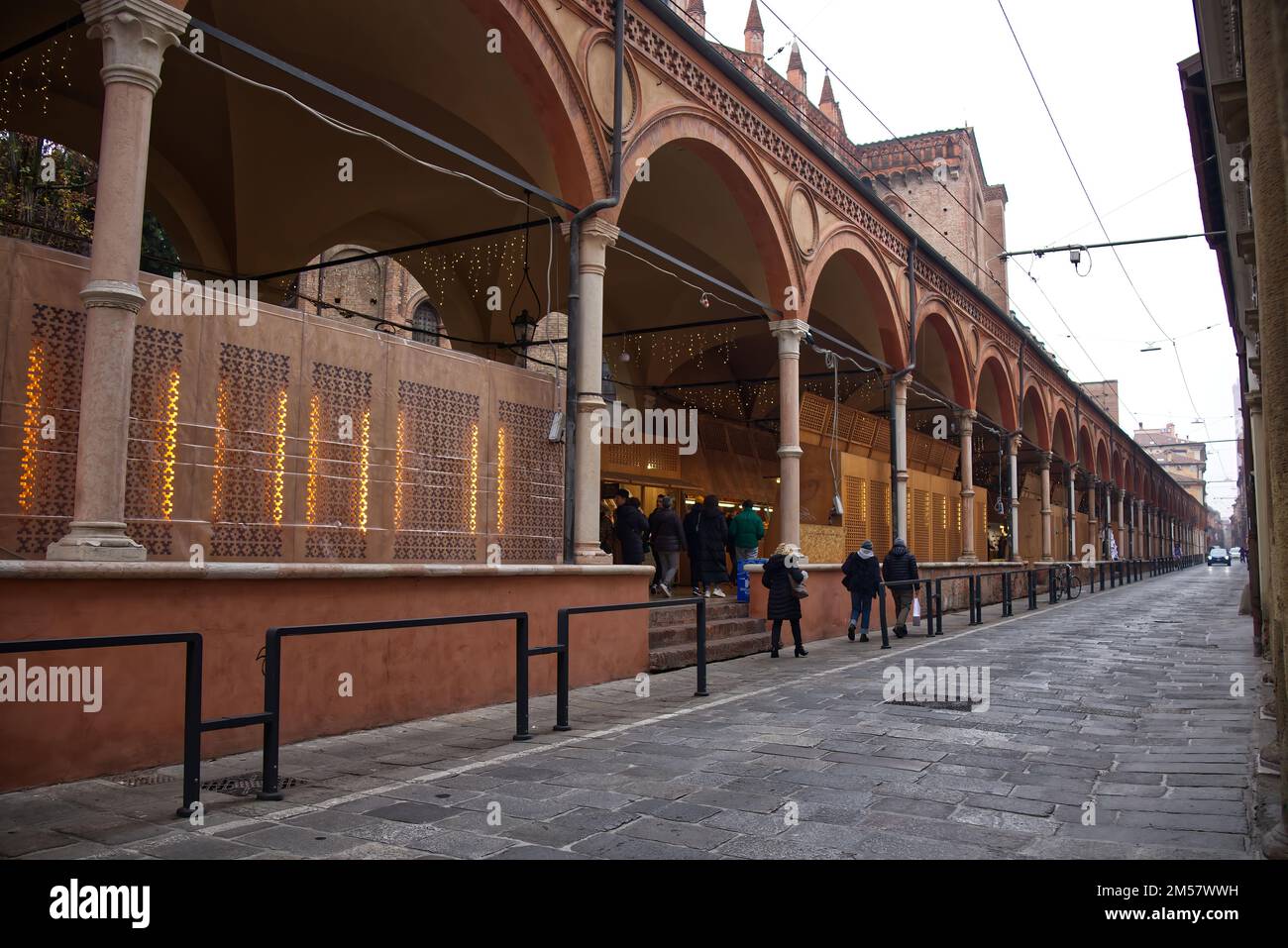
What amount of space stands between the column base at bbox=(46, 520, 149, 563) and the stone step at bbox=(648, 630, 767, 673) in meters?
4.97

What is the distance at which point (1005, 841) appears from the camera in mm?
3797

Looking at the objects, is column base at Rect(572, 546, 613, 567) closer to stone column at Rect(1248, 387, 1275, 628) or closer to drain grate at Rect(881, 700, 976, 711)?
drain grate at Rect(881, 700, 976, 711)

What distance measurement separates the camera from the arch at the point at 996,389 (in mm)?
22250

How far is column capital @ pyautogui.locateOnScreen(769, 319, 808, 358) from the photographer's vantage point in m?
12.8

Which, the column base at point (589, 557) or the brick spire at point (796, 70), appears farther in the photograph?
the brick spire at point (796, 70)

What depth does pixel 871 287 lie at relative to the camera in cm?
1566

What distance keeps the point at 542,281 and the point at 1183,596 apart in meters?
18.8

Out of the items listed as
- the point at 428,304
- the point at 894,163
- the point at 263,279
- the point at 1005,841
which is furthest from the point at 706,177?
the point at 894,163

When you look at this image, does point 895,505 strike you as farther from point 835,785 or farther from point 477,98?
point 835,785

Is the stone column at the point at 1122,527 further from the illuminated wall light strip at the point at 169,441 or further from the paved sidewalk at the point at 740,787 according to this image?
the illuminated wall light strip at the point at 169,441

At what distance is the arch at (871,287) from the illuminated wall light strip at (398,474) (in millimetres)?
8238

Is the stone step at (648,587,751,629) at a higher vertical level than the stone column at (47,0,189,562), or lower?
lower

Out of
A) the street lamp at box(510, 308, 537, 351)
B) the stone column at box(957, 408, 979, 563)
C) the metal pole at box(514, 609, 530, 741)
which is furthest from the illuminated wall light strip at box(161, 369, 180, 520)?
the stone column at box(957, 408, 979, 563)

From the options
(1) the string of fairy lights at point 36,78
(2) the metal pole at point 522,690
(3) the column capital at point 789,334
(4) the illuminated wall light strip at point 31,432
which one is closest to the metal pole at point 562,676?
(2) the metal pole at point 522,690
